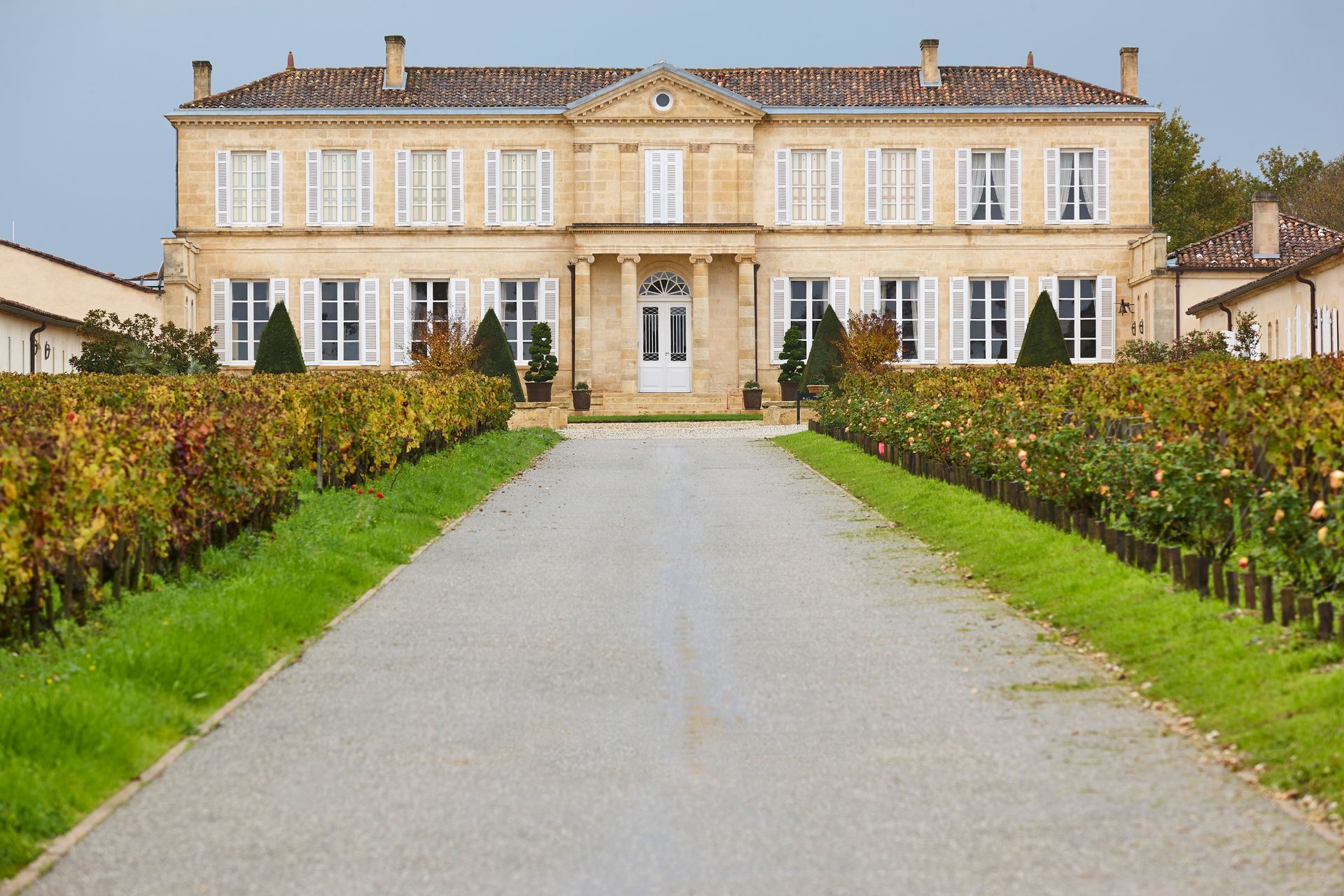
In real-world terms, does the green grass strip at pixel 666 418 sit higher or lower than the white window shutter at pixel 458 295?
lower

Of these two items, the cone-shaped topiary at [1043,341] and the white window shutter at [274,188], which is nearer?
the cone-shaped topiary at [1043,341]

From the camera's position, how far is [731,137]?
43.2 meters

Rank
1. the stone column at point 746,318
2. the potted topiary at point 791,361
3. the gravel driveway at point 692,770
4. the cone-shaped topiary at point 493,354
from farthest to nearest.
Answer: the stone column at point 746,318, the potted topiary at point 791,361, the cone-shaped topiary at point 493,354, the gravel driveway at point 692,770

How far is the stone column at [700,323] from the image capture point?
42812 millimetres

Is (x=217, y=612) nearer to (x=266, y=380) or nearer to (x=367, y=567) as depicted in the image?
(x=367, y=567)

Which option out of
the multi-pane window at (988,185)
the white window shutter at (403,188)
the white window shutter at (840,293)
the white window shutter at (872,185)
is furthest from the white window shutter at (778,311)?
the white window shutter at (403,188)

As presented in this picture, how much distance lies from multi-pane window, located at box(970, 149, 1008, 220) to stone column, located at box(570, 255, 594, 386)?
399 inches

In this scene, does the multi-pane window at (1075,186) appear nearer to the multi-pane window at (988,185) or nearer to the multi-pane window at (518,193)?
the multi-pane window at (988,185)

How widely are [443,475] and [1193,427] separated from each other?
9816mm

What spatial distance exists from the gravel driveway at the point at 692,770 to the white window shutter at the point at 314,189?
3427cm

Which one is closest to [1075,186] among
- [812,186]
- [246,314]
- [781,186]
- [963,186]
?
[963,186]

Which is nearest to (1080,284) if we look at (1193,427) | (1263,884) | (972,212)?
(972,212)

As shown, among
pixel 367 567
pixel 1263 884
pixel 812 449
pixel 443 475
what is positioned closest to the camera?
pixel 1263 884

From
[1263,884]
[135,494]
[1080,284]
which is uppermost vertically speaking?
[1080,284]
